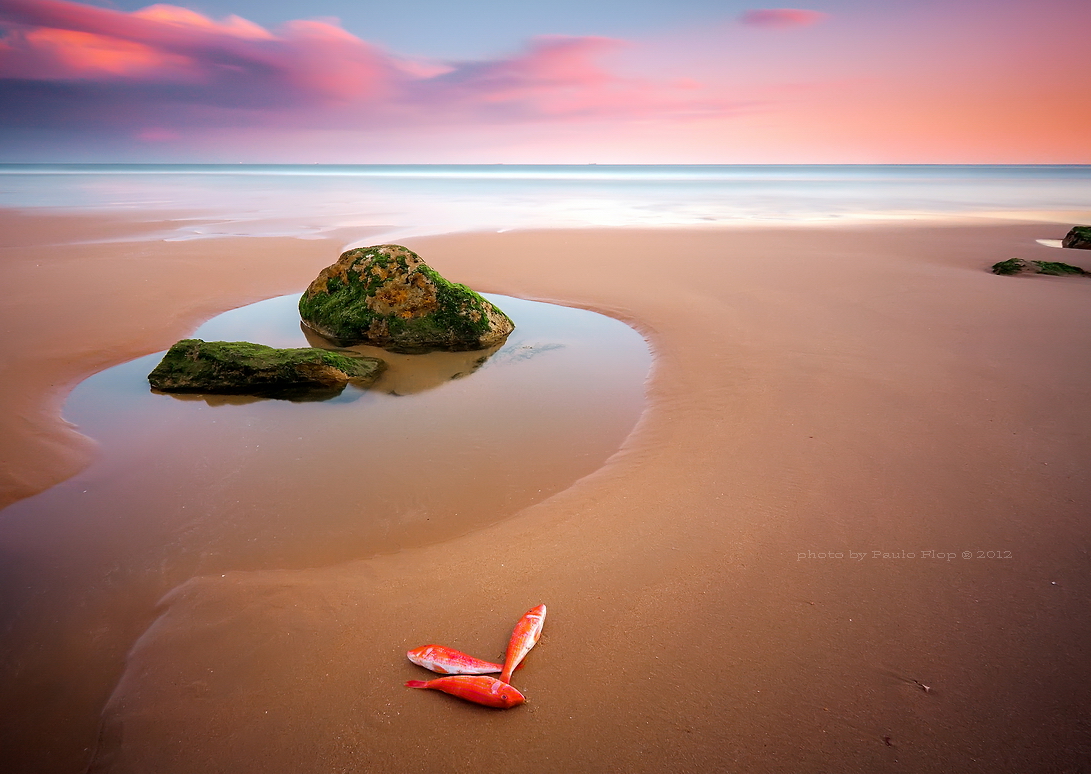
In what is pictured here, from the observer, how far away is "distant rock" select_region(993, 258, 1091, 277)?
11.1 metres

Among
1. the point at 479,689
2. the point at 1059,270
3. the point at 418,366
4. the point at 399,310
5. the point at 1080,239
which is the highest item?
the point at 1080,239

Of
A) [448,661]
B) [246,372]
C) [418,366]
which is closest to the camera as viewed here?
[448,661]

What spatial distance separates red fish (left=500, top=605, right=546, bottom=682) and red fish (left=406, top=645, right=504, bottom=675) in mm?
50

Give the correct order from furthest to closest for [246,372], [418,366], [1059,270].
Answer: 1. [1059,270]
2. [418,366]
3. [246,372]

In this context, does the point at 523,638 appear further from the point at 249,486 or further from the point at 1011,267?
the point at 1011,267

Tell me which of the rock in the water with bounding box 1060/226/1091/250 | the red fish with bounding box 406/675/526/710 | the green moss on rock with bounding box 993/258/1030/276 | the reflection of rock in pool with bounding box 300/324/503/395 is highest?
the rock in the water with bounding box 1060/226/1091/250

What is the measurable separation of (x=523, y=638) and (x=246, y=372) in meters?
4.70

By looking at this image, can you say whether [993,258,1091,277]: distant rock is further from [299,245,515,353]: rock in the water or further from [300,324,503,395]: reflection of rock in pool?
[300,324,503,395]: reflection of rock in pool

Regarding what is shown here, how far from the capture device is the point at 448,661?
2.69 m

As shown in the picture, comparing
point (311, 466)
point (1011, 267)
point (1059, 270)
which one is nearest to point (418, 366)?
point (311, 466)

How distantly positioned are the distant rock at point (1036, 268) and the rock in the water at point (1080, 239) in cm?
550

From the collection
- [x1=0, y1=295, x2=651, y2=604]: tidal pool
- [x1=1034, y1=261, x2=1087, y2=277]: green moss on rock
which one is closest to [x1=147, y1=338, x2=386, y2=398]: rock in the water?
[x1=0, y1=295, x2=651, y2=604]: tidal pool

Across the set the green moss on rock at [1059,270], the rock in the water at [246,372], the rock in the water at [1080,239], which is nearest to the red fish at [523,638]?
the rock in the water at [246,372]

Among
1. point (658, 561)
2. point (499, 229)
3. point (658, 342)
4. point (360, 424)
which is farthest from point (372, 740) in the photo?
point (499, 229)
